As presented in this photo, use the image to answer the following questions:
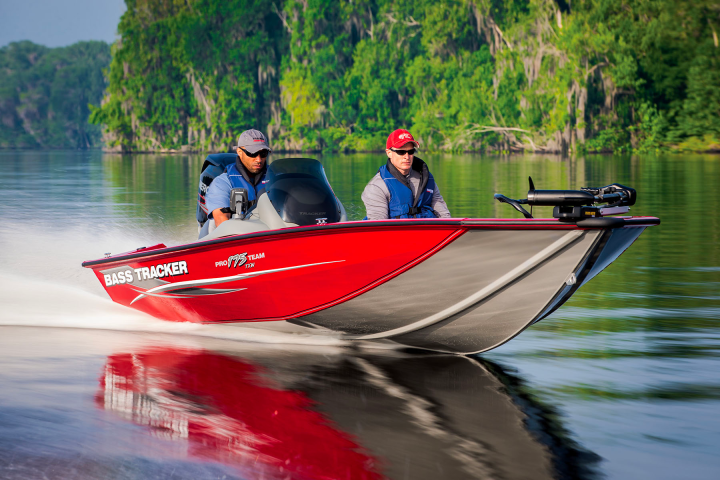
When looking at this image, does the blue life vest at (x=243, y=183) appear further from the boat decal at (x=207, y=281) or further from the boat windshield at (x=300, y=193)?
the boat decal at (x=207, y=281)

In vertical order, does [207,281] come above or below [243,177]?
below

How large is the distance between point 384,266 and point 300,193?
3.69 ft

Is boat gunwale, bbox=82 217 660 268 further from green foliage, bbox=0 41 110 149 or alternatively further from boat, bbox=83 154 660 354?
green foliage, bbox=0 41 110 149

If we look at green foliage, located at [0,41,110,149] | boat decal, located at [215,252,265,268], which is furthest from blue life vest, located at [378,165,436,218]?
green foliage, located at [0,41,110,149]

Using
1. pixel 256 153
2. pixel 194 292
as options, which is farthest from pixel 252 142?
pixel 194 292

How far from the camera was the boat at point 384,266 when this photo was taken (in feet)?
19.2

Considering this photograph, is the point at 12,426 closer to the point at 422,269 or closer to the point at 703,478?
the point at 422,269

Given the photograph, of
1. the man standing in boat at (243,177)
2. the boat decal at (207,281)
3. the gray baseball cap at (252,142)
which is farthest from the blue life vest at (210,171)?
the gray baseball cap at (252,142)

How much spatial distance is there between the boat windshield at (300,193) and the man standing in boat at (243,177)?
360 millimetres

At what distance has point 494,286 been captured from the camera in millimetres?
6230

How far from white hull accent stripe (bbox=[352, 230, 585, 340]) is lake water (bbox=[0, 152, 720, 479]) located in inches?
10.3

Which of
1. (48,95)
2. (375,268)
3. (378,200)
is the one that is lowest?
(375,268)

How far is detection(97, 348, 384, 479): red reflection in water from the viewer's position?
185 inches

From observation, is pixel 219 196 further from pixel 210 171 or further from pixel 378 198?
pixel 210 171
